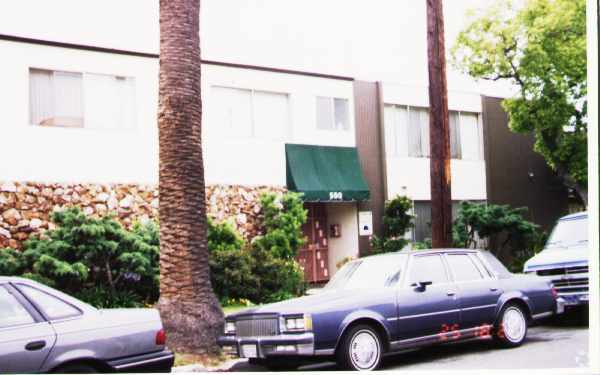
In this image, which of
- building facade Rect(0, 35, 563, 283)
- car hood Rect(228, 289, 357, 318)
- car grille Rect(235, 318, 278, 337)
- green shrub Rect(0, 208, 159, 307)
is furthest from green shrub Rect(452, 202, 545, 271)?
car grille Rect(235, 318, 278, 337)

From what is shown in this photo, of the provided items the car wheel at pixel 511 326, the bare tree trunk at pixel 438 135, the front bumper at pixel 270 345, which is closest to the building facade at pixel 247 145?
the bare tree trunk at pixel 438 135

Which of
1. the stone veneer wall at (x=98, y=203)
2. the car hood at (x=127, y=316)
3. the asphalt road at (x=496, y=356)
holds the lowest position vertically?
the asphalt road at (x=496, y=356)

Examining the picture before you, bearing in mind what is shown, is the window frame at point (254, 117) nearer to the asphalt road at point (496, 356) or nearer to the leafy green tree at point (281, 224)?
the leafy green tree at point (281, 224)

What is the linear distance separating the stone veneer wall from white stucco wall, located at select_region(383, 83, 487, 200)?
16.2 ft

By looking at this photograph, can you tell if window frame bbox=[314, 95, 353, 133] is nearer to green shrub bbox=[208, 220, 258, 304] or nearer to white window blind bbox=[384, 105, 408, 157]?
A: white window blind bbox=[384, 105, 408, 157]

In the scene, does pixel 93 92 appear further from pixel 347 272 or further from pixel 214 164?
pixel 347 272

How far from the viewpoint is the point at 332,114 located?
803 inches

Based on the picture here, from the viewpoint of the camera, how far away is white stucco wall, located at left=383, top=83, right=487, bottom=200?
21.6 meters

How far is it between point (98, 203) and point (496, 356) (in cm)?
893

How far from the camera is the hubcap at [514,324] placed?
10625mm

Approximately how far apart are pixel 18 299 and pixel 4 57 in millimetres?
9102

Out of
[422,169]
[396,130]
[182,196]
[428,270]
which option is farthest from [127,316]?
[422,169]

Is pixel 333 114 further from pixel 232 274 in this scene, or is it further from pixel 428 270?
pixel 428 270

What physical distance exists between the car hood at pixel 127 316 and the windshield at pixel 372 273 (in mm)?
3158
